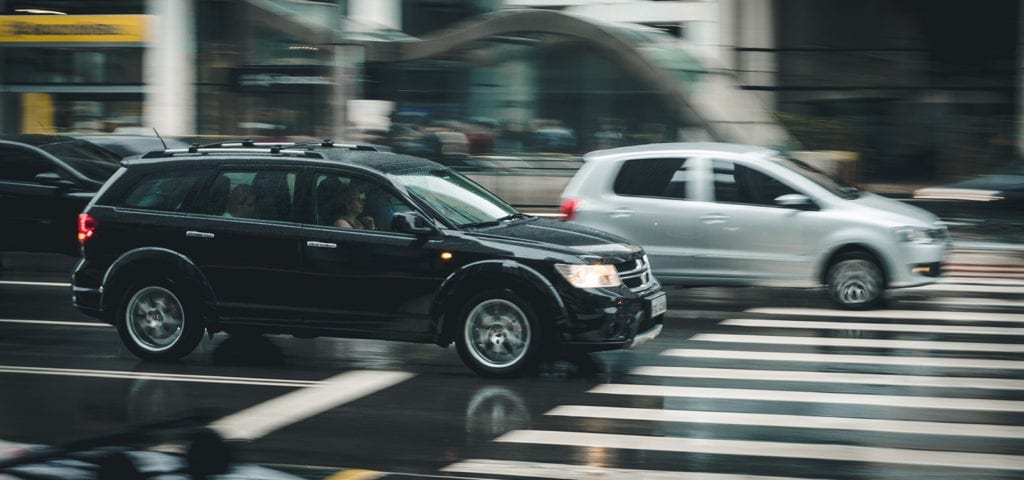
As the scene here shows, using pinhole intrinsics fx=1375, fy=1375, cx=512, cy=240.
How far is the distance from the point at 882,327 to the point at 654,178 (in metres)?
2.83

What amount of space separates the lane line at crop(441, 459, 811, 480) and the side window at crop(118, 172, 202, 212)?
4182 millimetres

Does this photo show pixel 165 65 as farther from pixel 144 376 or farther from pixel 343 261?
pixel 343 261

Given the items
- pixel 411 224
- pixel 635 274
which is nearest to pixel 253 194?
pixel 411 224

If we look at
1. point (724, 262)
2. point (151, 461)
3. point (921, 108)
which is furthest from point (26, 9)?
point (151, 461)

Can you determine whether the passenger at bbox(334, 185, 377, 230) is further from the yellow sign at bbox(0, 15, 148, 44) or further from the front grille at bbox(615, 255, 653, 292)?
the yellow sign at bbox(0, 15, 148, 44)

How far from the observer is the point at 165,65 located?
35.1 m

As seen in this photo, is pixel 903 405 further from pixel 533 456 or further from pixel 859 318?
pixel 859 318

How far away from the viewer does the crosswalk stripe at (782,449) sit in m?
6.91

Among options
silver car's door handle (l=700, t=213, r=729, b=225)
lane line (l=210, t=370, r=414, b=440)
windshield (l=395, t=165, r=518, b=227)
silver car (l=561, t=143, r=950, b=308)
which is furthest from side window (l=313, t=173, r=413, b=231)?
silver car's door handle (l=700, t=213, r=729, b=225)

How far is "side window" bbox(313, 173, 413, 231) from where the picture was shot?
9727mm

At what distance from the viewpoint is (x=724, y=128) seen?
23.4 meters

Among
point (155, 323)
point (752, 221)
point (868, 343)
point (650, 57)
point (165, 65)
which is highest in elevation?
point (165, 65)

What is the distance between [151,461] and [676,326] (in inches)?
336

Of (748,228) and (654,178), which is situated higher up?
(654,178)
